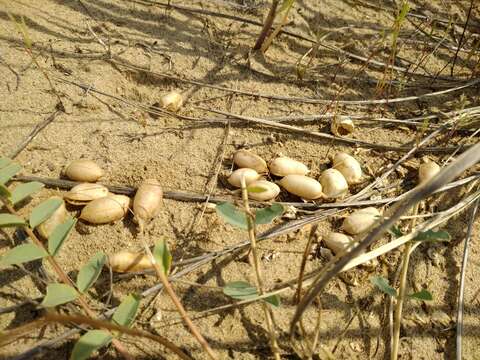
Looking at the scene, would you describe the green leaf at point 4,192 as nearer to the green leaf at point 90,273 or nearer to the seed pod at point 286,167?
the green leaf at point 90,273

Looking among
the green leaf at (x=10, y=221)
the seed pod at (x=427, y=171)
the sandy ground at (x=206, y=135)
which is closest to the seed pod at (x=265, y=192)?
the sandy ground at (x=206, y=135)

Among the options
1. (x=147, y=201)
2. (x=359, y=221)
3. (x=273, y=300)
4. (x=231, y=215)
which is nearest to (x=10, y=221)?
(x=147, y=201)

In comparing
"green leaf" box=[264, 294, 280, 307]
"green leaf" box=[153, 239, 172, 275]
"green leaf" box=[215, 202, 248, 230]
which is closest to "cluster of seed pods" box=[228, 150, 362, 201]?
"green leaf" box=[215, 202, 248, 230]

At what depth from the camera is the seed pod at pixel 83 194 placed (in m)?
1.10

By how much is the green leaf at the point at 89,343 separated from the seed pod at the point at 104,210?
33cm

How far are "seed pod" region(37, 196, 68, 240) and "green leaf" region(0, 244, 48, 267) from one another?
0.30 feet

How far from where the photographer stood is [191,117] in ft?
4.46

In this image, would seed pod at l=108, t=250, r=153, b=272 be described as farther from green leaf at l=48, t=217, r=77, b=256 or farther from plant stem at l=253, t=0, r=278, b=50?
plant stem at l=253, t=0, r=278, b=50

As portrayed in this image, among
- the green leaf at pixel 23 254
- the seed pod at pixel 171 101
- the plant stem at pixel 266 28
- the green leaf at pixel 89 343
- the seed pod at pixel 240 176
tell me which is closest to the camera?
the green leaf at pixel 89 343

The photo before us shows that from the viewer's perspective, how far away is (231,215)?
95 centimetres

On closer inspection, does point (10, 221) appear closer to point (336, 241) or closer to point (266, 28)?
point (336, 241)

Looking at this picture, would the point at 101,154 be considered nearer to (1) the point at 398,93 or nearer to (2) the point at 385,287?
(2) the point at 385,287

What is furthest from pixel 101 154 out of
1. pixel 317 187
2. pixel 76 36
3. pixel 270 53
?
pixel 270 53

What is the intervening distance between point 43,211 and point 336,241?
69 centimetres
